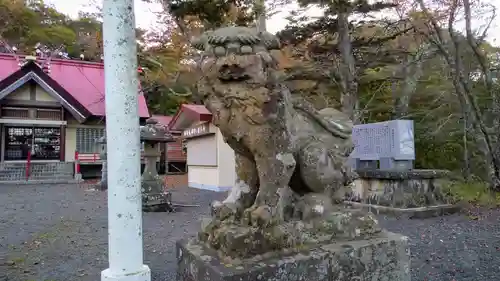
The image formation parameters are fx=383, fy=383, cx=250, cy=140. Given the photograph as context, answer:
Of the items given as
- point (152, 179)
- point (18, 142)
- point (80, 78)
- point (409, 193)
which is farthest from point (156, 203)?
point (80, 78)

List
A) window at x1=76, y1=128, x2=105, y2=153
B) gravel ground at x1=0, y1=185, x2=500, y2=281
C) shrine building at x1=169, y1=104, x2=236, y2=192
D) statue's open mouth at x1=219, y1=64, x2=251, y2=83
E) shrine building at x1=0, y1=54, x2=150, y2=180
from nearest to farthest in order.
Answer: statue's open mouth at x1=219, y1=64, x2=251, y2=83, gravel ground at x1=0, y1=185, x2=500, y2=281, shrine building at x1=169, y1=104, x2=236, y2=192, shrine building at x1=0, y1=54, x2=150, y2=180, window at x1=76, y1=128, x2=105, y2=153

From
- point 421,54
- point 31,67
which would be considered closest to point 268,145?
point 421,54

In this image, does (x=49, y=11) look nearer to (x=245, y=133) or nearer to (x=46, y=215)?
(x=46, y=215)

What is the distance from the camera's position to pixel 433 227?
18.8ft

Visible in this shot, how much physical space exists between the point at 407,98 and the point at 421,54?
1.92 meters

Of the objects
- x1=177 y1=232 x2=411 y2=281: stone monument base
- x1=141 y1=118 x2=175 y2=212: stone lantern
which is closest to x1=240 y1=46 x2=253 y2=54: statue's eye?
x1=177 y1=232 x2=411 y2=281: stone monument base

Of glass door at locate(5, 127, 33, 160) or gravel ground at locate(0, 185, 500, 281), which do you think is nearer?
gravel ground at locate(0, 185, 500, 281)

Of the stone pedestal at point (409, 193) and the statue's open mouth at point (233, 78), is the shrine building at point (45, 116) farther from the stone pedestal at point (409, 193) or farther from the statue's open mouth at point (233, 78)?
the statue's open mouth at point (233, 78)

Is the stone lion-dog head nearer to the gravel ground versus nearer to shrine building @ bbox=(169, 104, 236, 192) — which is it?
the gravel ground

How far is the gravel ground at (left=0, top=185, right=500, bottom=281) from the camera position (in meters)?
3.80

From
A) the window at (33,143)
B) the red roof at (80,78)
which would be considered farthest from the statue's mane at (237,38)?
the window at (33,143)

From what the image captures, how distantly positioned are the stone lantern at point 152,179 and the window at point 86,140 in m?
9.11

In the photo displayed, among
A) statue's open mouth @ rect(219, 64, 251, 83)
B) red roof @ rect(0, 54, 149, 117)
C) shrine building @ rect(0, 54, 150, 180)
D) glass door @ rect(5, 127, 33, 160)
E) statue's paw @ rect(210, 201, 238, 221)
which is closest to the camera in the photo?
statue's open mouth @ rect(219, 64, 251, 83)

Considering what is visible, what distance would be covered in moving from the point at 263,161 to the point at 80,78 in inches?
704
